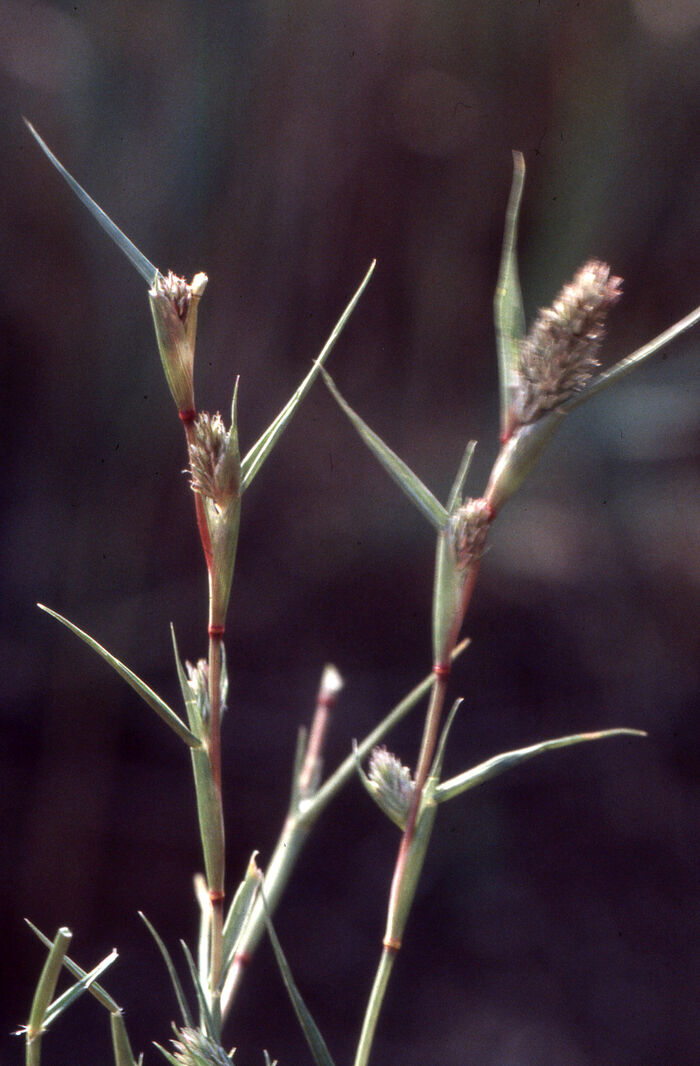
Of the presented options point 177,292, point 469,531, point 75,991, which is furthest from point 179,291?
point 75,991

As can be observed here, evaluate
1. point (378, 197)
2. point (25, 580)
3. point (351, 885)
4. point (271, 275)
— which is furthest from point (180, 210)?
point (351, 885)

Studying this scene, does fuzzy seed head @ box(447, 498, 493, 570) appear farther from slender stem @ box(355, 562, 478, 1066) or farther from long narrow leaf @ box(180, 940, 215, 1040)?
long narrow leaf @ box(180, 940, 215, 1040)

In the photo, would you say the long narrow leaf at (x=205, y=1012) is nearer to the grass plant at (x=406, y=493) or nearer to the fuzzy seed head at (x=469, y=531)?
the grass plant at (x=406, y=493)

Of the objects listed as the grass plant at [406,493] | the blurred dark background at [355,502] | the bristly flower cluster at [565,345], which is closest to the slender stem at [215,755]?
the grass plant at [406,493]

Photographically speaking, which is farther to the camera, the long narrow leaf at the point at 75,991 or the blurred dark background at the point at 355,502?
the blurred dark background at the point at 355,502

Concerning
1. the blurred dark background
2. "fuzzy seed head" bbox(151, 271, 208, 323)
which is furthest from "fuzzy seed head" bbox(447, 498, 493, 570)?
the blurred dark background

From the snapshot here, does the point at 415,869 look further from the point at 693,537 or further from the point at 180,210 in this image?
the point at 693,537

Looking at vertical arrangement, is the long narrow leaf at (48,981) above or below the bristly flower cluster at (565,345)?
below
